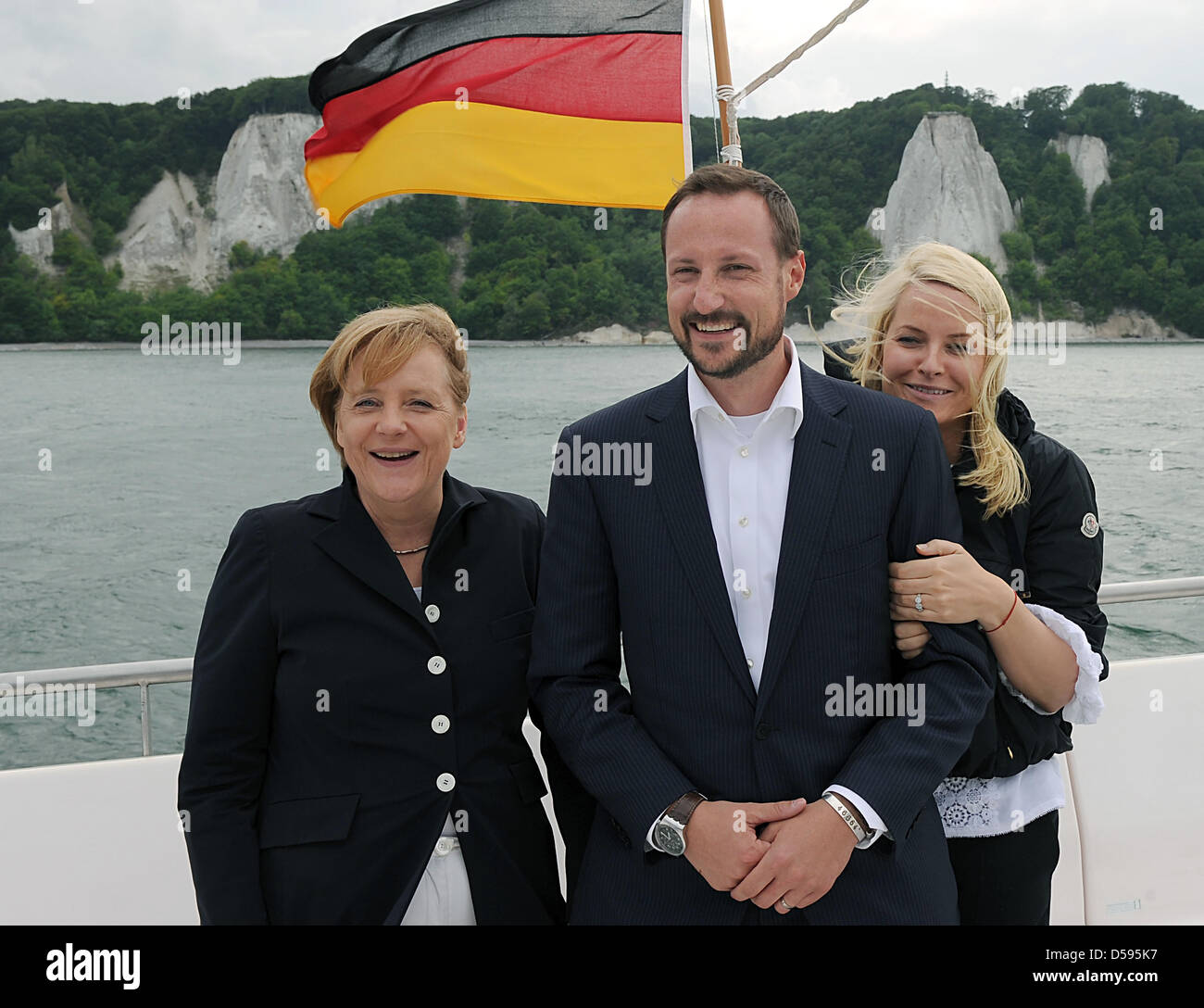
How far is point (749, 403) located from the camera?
159cm

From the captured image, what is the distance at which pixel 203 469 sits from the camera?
3353 cm

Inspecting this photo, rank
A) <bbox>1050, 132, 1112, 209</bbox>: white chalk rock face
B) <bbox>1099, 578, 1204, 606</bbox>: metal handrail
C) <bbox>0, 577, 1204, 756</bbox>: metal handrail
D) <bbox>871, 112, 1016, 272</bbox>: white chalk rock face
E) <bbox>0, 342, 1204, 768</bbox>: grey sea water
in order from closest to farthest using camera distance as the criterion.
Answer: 1. <bbox>0, 577, 1204, 756</bbox>: metal handrail
2. <bbox>1099, 578, 1204, 606</bbox>: metal handrail
3. <bbox>0, 342, 1204, 768</bbox>: grey sea water
4. <bbox>1050, 132, 1112, 209</bbox>: white chalk rock face
5. <bbox>871, 112, 1016, 272</bbox>: white chalk rock face

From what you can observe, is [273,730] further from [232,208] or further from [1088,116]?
[232,208]

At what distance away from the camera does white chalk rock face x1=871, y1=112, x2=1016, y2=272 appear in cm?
3675

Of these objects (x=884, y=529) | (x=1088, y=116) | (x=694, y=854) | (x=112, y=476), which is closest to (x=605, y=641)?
(x=694, y=854)

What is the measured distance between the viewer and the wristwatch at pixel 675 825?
1.43 meters

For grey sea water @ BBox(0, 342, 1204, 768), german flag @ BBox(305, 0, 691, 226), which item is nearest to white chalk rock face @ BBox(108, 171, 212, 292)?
grey sea water @ BBox(0, 342, 1204, 768)

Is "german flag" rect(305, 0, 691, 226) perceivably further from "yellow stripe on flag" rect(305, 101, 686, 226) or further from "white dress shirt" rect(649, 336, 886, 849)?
"white dress shirt" rect(649, 336, 886, 849)

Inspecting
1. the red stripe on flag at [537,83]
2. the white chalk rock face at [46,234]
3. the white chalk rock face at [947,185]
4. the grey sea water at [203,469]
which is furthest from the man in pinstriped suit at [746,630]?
the white chalk rock face at [46,234]

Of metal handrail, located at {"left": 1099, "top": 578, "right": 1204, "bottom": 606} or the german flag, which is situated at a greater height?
the german flag

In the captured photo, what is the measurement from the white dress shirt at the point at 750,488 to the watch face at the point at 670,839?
173 mm

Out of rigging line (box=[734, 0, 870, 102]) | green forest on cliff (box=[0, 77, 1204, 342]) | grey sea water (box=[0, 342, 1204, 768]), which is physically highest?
green forest on cliff (box=[0, 77, 1204, 342])

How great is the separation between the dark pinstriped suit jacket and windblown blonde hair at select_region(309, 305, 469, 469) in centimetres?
31
